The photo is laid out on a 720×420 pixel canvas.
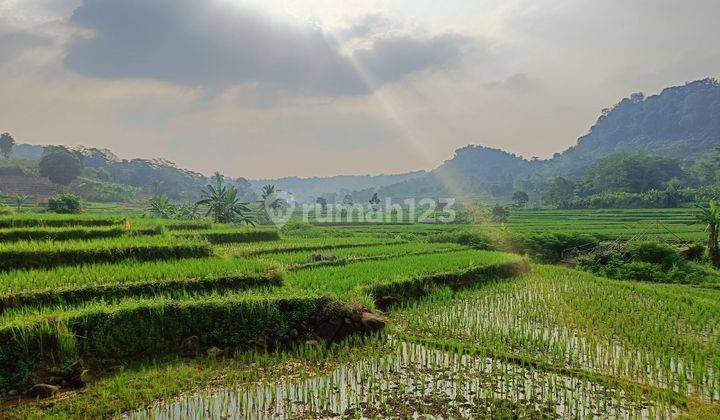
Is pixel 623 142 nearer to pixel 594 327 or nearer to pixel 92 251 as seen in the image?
pixel 594 327

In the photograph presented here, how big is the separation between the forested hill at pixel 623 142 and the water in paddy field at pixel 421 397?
109m

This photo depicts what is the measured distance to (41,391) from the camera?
17.6 feet

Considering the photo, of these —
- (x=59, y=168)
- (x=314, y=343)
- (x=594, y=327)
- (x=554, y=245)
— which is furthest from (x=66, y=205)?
(x=59, y=168)

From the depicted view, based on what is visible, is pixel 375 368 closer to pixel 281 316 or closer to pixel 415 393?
pixel 415 393

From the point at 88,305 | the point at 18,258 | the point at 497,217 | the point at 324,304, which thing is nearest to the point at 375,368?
the point at 324,304

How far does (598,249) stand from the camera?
2036 cm

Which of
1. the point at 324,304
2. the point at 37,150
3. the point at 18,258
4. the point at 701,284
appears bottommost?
the point at 701,284

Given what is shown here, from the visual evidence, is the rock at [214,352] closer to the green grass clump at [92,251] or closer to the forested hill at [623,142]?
the green grass clump at [92,251]

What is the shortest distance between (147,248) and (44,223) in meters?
5.39

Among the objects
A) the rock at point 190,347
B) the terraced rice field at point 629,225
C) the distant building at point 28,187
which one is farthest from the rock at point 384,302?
the distant building at point 28,187

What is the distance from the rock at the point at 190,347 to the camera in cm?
687

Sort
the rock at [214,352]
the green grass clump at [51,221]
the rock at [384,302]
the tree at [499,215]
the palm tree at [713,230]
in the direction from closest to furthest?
the rock at [214,352] < the rock at [384,302] < the green grass clump at [51,221] < the palm tree at [713,230] < the tree at [499,215]

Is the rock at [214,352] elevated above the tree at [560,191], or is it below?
below

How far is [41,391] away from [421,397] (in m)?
4.79
